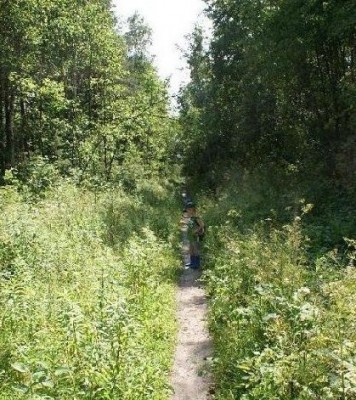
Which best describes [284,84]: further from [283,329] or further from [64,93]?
[283,329]

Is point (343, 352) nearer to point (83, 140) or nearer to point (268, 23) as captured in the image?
point (268, 23)

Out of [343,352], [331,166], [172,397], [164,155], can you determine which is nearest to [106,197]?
[331,166]

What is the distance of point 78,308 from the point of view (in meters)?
5.73

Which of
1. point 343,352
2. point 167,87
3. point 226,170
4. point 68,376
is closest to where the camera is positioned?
point 343,352

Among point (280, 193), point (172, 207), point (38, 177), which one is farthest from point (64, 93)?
point (280, 193)

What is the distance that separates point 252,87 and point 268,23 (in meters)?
5.55

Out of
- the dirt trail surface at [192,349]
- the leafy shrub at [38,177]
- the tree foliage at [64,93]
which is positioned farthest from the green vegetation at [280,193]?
the leafy shrub at [38,177]

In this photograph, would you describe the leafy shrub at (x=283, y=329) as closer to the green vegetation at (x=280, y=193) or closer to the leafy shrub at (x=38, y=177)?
the green vegetation at (x=280, y=193)

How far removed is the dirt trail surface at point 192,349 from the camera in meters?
6.99

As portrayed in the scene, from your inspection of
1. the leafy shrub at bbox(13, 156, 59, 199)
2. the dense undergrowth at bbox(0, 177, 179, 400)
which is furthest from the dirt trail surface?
the leafy shrub at bbox(13, 156, 59, 199)

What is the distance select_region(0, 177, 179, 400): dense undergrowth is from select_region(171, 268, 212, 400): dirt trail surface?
0.24 metres

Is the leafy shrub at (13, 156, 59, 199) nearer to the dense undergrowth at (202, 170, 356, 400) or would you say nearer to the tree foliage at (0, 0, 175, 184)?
the tree foliage at (0, 0, 175, 184)

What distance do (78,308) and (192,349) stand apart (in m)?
3.35

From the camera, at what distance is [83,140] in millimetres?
24562
